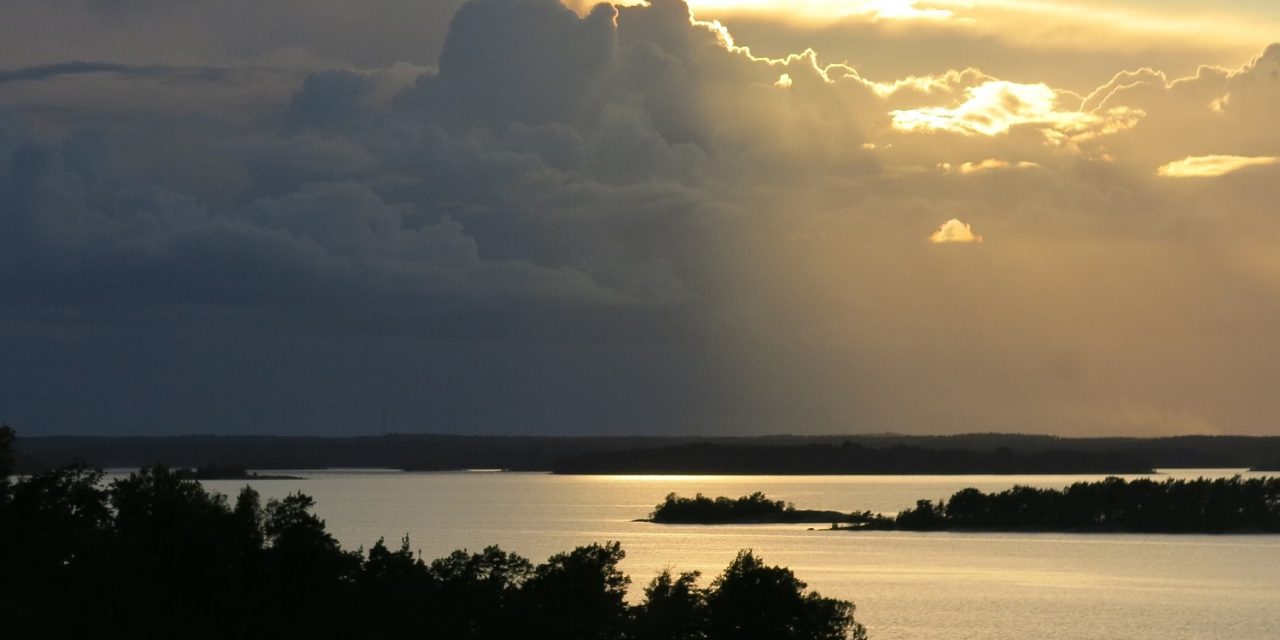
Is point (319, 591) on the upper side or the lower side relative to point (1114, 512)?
lower

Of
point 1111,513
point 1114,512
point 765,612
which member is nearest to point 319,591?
point 765,612

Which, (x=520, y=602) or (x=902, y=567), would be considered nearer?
(x=520, y=602)

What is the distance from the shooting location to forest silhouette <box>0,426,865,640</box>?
5000 cm

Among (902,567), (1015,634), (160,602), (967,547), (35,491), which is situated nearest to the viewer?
(160,602)

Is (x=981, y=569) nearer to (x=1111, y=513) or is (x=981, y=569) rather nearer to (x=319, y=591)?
(x=1111, y=513)

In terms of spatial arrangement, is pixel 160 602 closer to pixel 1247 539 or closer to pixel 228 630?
pixel 228 630

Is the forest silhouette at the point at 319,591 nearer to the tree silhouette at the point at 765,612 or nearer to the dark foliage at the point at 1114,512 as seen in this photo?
the tree silhouette at the point at 765,612

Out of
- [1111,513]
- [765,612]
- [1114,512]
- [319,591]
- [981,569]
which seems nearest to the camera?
[765,612]

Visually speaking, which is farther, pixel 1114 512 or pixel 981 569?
pixel 1114 512

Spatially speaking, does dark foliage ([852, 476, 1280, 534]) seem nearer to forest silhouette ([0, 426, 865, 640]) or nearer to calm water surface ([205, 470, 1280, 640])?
calm water surface ([205, 470, 1280, 640])

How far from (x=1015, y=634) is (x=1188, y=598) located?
92.8 feet

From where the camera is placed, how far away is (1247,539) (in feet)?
615

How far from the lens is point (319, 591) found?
51.6m

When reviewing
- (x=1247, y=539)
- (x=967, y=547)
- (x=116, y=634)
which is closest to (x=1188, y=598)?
(x=967, y=547)
